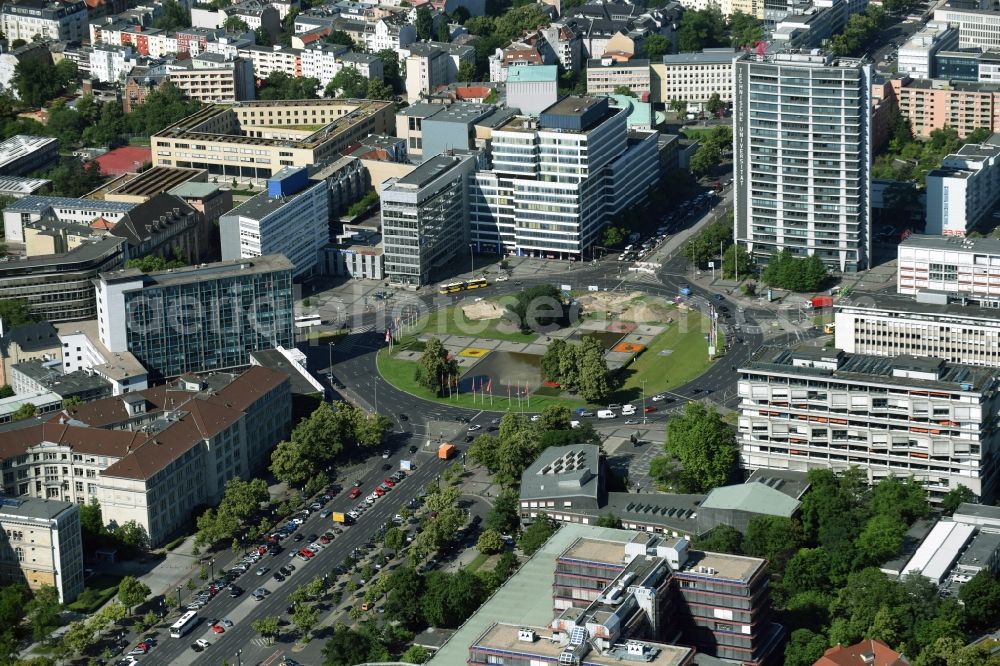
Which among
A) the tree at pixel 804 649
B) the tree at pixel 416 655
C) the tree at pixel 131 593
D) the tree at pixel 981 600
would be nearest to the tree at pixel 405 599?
the tree at pixel 416 655

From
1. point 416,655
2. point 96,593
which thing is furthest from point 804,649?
point 96,593

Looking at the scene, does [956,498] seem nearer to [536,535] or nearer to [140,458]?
[536,535]

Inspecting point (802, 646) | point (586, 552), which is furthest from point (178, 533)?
point (802, 646)

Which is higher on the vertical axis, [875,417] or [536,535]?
[875,417]

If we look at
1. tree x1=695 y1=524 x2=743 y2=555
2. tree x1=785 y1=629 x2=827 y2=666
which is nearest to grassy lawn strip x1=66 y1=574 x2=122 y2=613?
tree x1=695 y1=524 x2=743 y2=555

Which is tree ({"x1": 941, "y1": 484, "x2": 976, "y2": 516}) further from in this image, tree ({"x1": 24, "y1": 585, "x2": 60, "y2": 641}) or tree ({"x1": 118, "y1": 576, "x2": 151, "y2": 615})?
tree ({"x1": 24, "y1": 585, "x2": 60, "y2": 641})

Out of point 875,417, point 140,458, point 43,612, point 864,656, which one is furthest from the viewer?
point 875,417

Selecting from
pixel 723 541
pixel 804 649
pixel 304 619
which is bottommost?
pixel 804 649
